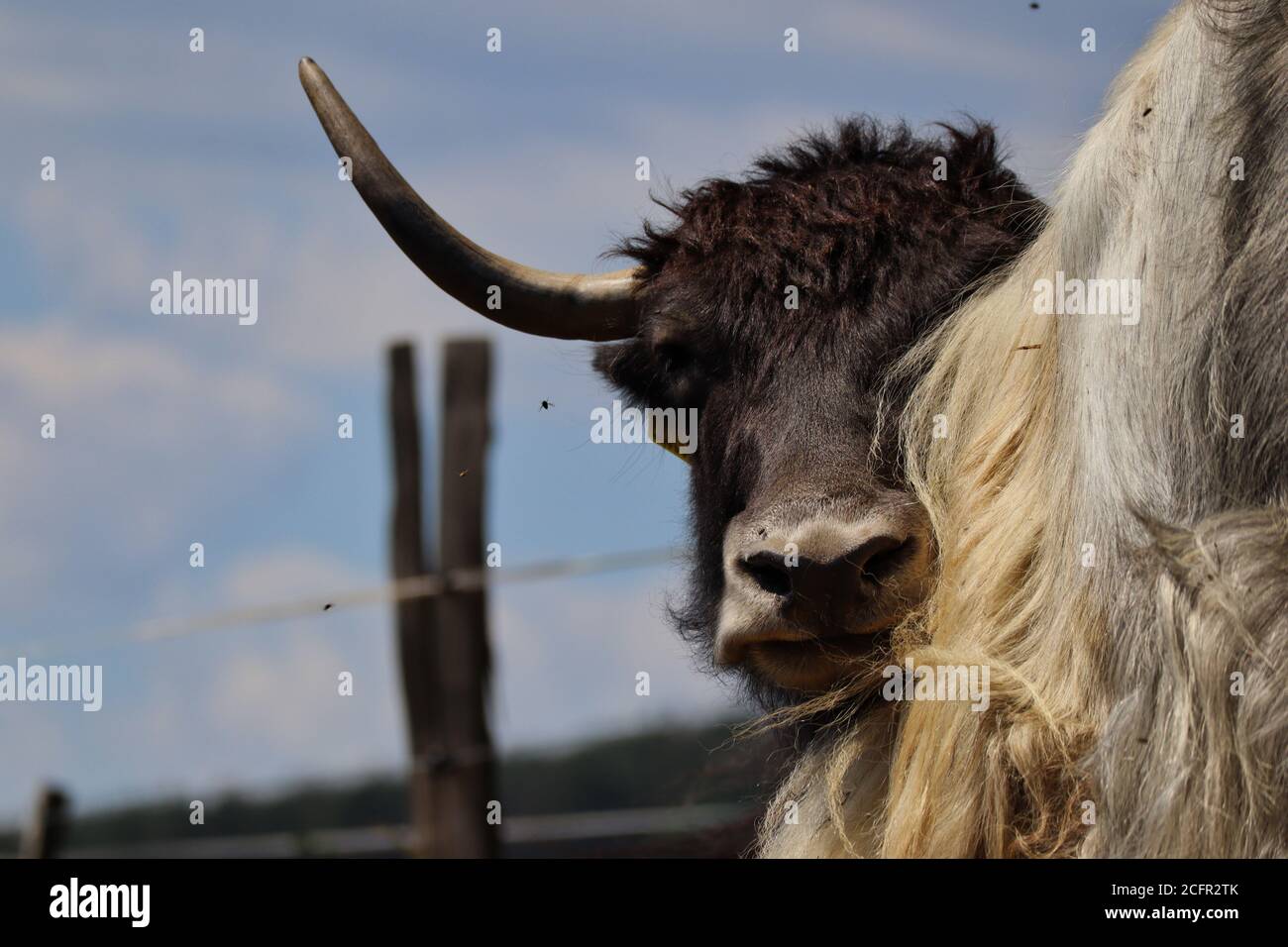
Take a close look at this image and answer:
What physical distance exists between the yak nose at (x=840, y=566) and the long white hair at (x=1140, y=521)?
4.4 inches

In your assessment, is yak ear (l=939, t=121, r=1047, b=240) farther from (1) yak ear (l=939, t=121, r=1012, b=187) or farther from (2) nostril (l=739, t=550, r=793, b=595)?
(2) nostril (l=739, t=550, r=793, b=595)

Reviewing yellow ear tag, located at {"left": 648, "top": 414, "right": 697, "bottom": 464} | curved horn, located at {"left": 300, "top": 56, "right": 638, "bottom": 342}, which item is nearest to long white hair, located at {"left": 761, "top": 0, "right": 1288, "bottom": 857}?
yellow ear tag, located at {"left": 648, "top": 414, "right": 697, "bottom": 464}

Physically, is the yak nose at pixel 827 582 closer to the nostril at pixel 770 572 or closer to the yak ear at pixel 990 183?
the nostril at pixel 770 572

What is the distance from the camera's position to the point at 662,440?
4.23 metres

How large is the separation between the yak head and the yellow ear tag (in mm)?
62

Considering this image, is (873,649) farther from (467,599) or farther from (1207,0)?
(467,599)

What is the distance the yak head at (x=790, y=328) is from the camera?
10.4 feet

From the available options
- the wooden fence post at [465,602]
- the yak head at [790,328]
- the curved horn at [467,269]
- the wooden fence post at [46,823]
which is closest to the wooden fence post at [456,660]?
the wooden fence post at [465,602]

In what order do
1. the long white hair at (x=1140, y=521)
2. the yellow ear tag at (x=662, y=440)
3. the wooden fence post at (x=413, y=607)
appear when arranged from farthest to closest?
the wooden fence post at (x=413, y=607) < the yellow ear tag at (x=662, y=440) < the long white hair at (x=1140, y=521)

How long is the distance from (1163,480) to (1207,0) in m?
0.89

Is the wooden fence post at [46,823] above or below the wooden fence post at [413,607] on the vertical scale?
below

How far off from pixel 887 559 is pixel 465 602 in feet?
18.7

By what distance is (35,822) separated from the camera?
9203mm
